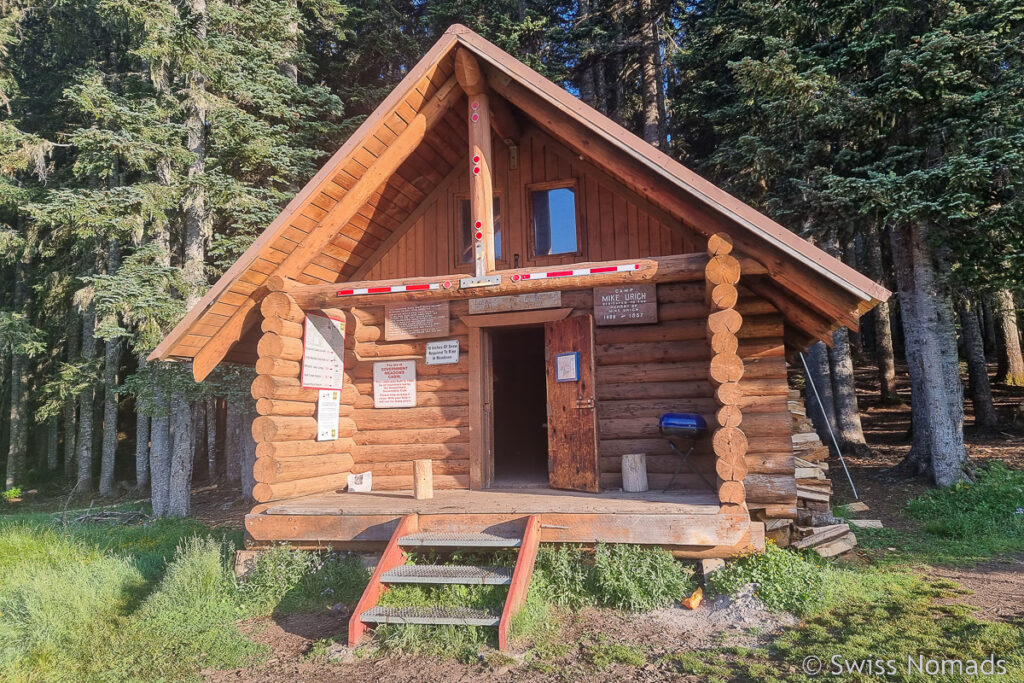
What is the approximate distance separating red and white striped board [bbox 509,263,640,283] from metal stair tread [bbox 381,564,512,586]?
11.1 feet

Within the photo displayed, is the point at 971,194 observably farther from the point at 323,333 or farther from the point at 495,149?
the point at 323,333

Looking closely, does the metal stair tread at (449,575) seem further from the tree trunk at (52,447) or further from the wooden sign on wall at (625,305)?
the tree trunk at (52,447)

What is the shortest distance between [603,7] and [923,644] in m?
18.6

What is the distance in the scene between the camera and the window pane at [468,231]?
9.48m

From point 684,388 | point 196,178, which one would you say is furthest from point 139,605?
point 196,178

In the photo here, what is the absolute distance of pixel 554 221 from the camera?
9383mm

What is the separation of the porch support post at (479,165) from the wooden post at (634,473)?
10.1 feet

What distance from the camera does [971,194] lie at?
10078 millimetres

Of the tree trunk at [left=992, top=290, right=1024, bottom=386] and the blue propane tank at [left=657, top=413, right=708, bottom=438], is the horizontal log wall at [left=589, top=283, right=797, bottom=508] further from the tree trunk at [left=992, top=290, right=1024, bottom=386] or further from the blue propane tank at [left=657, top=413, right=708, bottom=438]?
the tree trunk at [left=992, top=290, right=1024, bottom=386]

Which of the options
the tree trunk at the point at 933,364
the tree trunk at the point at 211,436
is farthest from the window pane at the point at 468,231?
the tree trunk at the point at 211,436

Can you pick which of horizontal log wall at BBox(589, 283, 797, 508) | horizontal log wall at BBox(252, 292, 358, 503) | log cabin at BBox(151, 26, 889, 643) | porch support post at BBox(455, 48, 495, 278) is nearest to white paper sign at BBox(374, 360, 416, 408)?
log cabin at BBox(151, 26, 889, 643)

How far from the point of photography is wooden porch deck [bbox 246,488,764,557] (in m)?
6.56

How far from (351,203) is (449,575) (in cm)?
498

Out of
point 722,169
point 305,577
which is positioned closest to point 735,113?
point 722,169
